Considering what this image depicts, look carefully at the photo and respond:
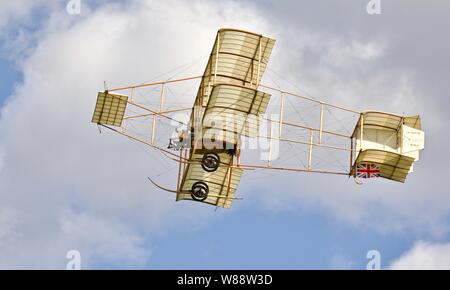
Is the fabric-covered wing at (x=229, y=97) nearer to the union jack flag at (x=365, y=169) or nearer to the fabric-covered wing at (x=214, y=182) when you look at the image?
the fabric-covered wing at (x=214, y=182)

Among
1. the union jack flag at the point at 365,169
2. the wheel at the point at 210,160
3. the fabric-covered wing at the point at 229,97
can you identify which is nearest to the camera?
the fabric-covered wing at the point at 229,97

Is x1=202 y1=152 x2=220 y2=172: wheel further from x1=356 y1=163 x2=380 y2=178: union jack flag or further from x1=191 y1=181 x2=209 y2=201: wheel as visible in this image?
x1=356 y1=163 x2=380 y2=178: union jack flag

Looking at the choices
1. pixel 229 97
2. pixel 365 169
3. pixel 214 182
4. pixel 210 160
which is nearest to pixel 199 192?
pixel 210 160

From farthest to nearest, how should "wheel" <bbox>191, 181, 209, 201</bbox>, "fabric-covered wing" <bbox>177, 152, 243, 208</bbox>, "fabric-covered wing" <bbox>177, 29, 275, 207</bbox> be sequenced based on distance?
"fabric-covered wing" <bbox>177, 152, 243, 208</bbox> → "wheel" <bbox>191, 181, 209, 201</bbox> → "fabric-covered wing" <bbox>177, 29, 275, 207</bbox>

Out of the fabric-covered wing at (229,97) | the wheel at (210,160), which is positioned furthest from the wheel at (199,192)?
the wheel at (210,160)

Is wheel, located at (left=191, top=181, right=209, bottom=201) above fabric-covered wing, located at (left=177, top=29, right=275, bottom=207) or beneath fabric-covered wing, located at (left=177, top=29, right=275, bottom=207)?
beneath

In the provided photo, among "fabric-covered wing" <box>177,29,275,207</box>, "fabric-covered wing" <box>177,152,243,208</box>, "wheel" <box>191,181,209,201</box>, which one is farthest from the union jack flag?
"wheel" <box>191,181,209,201</box>

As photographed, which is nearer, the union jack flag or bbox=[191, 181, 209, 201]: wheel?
the union jack flag

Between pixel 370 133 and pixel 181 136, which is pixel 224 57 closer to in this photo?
pixel 181 136

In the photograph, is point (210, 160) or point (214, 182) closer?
point (210, 160)

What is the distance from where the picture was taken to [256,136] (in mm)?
64375

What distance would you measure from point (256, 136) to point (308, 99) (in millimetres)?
5422

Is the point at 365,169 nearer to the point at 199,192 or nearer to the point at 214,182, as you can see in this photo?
the point at 199,192
